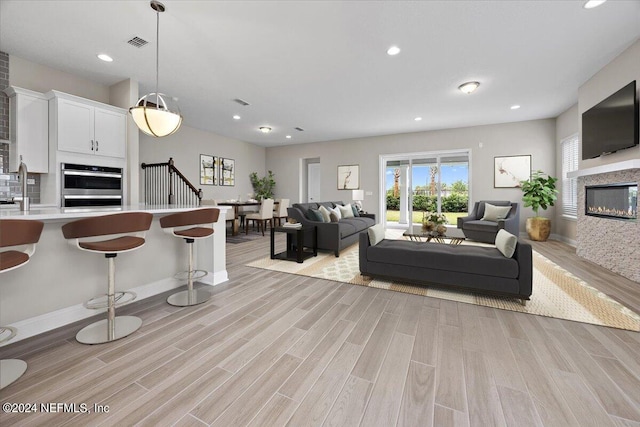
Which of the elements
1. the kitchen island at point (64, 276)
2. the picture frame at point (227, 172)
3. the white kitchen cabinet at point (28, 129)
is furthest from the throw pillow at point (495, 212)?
the white kitchen cabinet at point (28, 129)

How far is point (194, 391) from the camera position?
4.73 ft

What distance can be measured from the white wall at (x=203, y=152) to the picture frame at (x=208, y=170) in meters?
0.10

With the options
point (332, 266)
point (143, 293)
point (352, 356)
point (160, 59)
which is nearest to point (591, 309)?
point (352, 356)

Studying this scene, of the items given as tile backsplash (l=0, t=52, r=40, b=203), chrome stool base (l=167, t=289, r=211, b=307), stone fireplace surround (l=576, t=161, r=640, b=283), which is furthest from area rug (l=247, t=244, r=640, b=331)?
tile backsplash (l=0, t=52, r=40, b=203)

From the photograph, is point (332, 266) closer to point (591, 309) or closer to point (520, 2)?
point (591, 309)

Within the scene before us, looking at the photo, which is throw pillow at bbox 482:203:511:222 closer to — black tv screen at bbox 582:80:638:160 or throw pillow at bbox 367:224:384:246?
black tv screen at bbox 582:80:638:160

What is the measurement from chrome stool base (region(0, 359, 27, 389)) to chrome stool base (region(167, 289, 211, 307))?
1.03 meters

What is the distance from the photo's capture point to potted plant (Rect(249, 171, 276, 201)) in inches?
361

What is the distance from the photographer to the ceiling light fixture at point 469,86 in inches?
167

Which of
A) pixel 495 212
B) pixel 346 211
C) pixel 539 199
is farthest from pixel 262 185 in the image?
pixel 539 199

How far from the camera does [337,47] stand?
328 cm

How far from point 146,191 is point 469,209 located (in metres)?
7.93

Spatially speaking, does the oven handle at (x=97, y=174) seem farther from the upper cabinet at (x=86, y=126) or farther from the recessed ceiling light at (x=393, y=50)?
the recessed ceiling light at (x=393, y=50)

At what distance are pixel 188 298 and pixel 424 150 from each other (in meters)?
6.97
